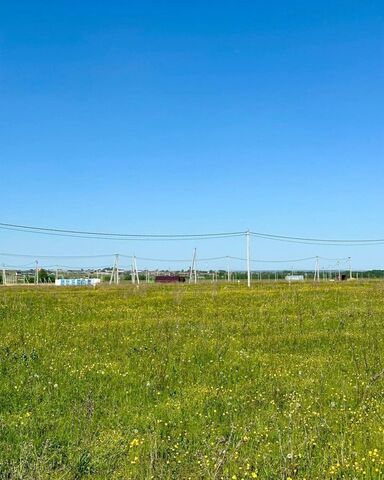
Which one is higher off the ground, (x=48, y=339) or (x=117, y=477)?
(x=48, y=339)

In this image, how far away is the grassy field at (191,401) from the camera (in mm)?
4988

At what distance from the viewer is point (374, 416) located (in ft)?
20.6

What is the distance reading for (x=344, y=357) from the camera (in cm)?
992

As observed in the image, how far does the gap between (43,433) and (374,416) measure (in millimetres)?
3979

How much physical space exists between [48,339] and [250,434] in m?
6.94

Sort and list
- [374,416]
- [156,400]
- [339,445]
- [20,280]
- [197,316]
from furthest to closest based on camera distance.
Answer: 1. [20,280]
2. [197,316]
3. [156,400]
4. [374,416]
5. [339,445]

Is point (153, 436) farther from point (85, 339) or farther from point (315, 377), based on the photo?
point (85, 339)

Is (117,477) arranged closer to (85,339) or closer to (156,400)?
(156,400)

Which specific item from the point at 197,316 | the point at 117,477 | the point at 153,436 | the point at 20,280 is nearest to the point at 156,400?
the point at 153,436

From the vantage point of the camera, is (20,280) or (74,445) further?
(20,280)

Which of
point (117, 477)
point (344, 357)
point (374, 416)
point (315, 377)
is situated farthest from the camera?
point (344, 357)

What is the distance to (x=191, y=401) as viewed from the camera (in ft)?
23.1

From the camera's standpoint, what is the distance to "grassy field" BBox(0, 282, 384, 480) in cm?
499

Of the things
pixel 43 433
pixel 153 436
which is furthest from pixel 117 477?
pixel 43 433
